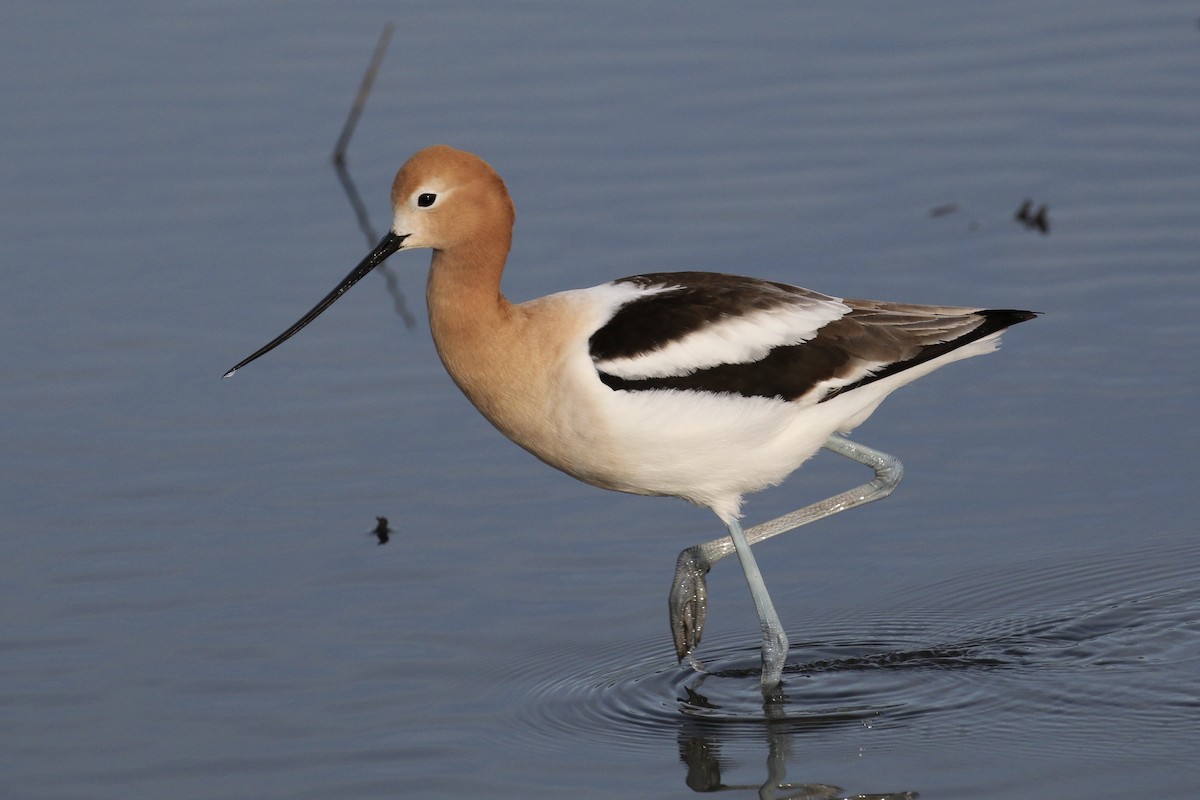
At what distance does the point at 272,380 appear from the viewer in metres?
9.34

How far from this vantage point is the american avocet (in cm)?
660

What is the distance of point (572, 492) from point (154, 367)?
2.28 metres

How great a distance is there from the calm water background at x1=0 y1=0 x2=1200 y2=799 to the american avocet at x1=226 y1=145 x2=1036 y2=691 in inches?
27.3

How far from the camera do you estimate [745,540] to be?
7.06 metres

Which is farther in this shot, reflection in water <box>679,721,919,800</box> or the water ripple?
the water ripple

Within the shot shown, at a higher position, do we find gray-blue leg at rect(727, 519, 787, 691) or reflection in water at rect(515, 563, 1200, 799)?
gray-blue leg at rect(727, 519, 787, 691)

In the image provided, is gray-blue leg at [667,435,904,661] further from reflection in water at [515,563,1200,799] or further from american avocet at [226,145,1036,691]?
reflection in water at [515,563,1200,799]

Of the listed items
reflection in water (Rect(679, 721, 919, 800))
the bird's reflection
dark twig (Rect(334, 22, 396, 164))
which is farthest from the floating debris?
reflection in water (Rect(679, 721, 919, 800))

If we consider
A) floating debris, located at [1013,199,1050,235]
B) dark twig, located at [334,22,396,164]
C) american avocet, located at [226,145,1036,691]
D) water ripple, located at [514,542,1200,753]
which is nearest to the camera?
water ripple, located at [514,542,1200,753]

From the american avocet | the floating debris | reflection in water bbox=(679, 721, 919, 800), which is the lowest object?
reflection in water bbox=(679, 721, 919, 800)

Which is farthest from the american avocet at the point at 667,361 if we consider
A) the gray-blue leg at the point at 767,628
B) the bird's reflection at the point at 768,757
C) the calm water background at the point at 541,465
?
the calm water background at the point at 541,465

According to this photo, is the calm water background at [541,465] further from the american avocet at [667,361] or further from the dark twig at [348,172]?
the american avocet at [667,361]

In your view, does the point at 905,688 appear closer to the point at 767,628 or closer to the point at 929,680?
the point at 929,680

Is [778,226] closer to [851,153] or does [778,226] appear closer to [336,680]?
[851,153]
